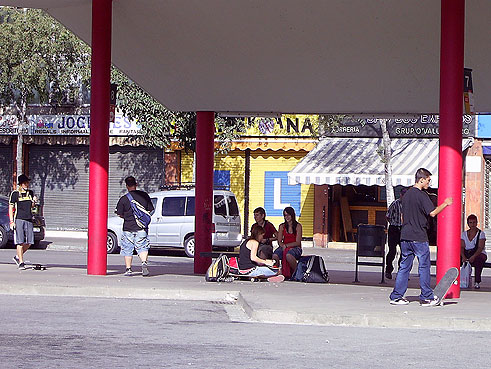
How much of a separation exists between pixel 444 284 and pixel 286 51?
17.4ft

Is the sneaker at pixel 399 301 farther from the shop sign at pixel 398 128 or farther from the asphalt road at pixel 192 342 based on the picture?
the shop sign at pixel 398 128

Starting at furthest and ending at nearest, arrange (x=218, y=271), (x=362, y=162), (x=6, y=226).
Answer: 1. (x=362, y=162)
2. (x=6, y=226)
3. (x=218, y=271)

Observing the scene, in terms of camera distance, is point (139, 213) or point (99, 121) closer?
point (99, 121)

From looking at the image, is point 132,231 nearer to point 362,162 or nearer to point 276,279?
point 276,279

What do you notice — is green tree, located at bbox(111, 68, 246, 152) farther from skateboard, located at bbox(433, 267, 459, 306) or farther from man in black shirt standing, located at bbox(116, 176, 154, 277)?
skateboard, located at bbox(433, 267, 459, 306)

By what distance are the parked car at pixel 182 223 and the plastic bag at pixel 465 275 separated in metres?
10.9

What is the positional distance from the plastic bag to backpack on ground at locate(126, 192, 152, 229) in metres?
5.48

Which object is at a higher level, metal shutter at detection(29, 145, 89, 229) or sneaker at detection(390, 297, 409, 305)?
metal shutter at detection(29, 145, 89, 229)

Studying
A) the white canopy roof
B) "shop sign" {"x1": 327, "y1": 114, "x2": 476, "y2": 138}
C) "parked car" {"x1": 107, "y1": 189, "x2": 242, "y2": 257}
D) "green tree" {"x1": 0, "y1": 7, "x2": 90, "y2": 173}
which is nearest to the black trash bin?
the white canopy roof

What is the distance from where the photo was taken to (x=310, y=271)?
54.7 ft

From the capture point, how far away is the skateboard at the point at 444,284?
41.7 ft

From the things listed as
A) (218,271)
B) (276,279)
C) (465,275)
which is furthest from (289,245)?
(465,275)

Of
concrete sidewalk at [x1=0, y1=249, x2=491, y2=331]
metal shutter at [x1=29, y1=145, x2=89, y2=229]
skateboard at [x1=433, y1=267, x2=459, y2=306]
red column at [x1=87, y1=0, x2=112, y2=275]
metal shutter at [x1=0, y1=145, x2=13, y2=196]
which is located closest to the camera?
concrete sidewalk at [x1=0, y1=249, x2=491, y2=331]

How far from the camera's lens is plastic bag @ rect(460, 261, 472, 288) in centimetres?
1675
